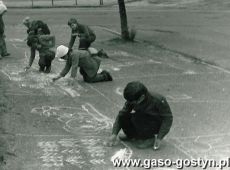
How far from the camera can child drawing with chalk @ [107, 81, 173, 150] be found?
10.3 metres

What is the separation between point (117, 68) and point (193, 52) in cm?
330

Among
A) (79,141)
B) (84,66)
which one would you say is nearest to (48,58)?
(84,66)

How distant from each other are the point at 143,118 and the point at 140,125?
154 mm

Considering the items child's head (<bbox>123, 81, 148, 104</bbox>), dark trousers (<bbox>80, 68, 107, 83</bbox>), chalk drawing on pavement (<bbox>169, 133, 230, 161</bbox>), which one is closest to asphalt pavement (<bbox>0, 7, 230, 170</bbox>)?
chalk drawing on pavement (<bbox>169, 133, 230, 161</bbox>)

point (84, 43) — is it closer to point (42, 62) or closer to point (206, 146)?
point (42, 62)

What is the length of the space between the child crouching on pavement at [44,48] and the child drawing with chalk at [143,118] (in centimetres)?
673

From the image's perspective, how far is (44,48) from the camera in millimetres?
17562

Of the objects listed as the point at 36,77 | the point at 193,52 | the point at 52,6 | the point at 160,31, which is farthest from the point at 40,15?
the point at 36,77

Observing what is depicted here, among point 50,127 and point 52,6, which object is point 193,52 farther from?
point 52,6

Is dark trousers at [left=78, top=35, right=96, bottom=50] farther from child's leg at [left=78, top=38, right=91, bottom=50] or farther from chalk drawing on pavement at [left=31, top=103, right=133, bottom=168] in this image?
chalk drawing on pavement at [left=31, top=103, right=133, bottom=168]

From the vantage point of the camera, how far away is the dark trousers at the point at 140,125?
10758mm

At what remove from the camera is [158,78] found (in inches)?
665

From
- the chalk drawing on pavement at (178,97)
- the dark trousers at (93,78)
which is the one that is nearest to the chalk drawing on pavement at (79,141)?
the chalk drawing on pavement at (178,97)

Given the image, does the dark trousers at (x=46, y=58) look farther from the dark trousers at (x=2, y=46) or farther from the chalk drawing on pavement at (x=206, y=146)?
the chalk drawing on pavement at (x=206, y=146)
